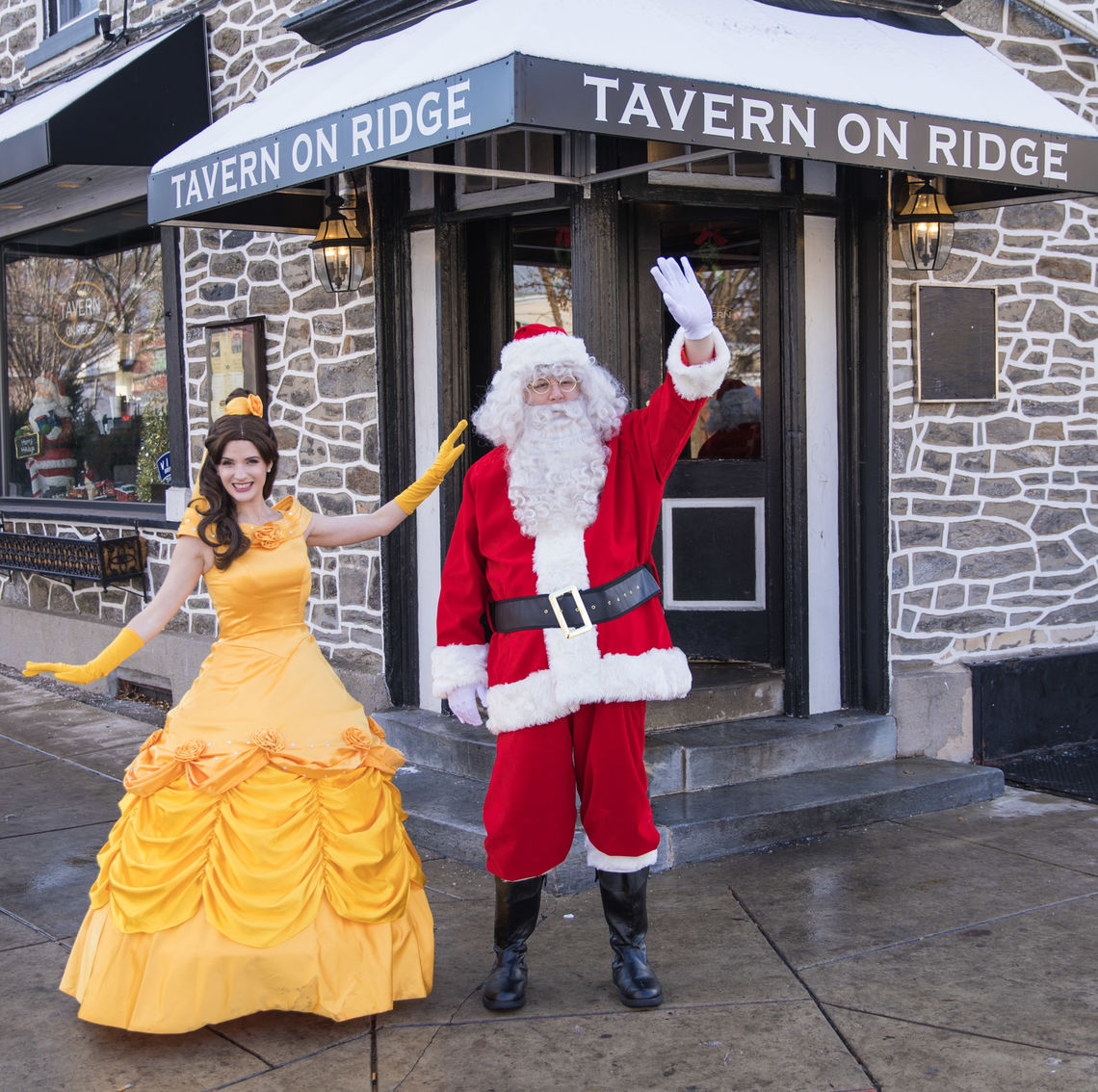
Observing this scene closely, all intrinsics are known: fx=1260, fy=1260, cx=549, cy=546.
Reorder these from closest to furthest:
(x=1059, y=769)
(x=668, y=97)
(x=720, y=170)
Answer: (x=668, y=97) → (x=720, y=170) → (x=1059, y=769)

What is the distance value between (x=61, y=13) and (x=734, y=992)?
828cm

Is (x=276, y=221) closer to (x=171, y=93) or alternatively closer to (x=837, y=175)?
(x=171, y=93)

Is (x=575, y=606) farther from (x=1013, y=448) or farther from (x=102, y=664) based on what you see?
(x=1013, y=448)

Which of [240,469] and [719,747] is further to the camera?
[719,747]

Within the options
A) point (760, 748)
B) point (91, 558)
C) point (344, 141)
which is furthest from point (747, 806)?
point (91, 558)

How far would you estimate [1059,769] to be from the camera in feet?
20.1

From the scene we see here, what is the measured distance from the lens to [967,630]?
613 cm

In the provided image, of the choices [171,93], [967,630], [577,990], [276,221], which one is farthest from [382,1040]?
[171,93]

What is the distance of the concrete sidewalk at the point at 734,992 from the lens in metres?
3.36

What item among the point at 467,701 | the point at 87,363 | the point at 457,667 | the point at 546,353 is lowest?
the point at 467,701

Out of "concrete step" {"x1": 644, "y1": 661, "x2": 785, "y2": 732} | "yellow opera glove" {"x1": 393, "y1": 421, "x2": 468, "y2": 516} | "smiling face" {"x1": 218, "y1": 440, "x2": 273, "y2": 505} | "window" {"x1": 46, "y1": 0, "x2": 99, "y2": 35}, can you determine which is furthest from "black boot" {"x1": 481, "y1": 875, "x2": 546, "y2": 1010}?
"window" {"x1": 46, "y1": 0, "x2": 99, "y2": 35}

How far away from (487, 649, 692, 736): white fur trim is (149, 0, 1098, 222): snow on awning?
5.86 ft

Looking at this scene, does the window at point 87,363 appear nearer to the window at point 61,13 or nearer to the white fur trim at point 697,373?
the window at point 61,13

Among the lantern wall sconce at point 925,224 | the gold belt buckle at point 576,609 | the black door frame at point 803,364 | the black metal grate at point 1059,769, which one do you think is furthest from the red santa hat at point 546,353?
the black metal grate at point 1059,769
